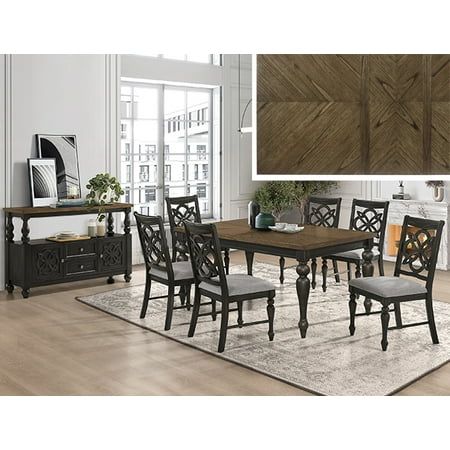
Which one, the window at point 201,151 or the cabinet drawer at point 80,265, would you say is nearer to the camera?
the cabinet drawer at point 80,265

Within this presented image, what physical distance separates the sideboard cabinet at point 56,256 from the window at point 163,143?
3.89ft

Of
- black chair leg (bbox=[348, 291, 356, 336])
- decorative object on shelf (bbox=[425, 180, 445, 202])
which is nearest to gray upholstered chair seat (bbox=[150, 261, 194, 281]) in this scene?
black chair leg (bbox=[348, 291, 356, 336])

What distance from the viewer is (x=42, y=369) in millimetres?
3875

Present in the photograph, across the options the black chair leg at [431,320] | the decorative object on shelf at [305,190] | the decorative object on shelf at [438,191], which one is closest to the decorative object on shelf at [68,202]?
the decorative object on shelf at [305,190]

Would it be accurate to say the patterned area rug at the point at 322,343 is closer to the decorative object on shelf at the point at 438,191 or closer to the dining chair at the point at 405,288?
the dining chair at the point at 405,288

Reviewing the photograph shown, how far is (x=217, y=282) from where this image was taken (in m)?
4.17

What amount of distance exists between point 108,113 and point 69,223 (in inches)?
49.2

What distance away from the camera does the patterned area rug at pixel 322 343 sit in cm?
365

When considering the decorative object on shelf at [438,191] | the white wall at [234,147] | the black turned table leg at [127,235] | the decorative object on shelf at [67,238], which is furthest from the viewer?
the white wall at [234,147]

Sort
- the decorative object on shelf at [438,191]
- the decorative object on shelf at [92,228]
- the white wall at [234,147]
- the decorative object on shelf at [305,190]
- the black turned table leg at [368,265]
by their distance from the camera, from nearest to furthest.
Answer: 1. the black turned table leg at [368,265]
2. the decorative object on shelf at [92,228]
3. the decorative object on shelf at [438,191]
4. the white wall at [234,147]
5. the decorative object on shelf at [305,190]

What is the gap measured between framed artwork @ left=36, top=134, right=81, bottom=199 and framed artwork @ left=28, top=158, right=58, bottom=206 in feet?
0.25

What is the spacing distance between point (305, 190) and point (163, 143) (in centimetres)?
203

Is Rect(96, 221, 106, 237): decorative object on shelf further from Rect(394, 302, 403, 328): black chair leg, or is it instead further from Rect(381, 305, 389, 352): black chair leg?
Rect(381, 305, 389, 352): black chair leg
